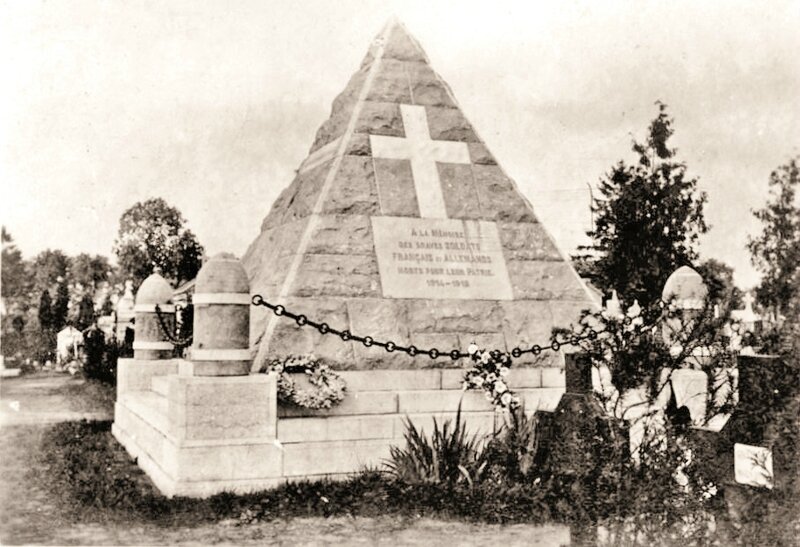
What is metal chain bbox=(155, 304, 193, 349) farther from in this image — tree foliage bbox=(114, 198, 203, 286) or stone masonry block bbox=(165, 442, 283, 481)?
tree foliage bbox=(114, 198, 203, 286)

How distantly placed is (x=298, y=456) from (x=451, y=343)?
2012 millimetres

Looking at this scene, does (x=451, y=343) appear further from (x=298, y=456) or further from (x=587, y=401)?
(x=587, y=401)

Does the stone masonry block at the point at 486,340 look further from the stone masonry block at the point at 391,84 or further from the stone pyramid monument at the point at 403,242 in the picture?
the stone masonry block at the point at 391,84

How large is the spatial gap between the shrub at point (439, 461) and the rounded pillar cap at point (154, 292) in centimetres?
488

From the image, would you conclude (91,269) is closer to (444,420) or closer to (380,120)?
(380,120)

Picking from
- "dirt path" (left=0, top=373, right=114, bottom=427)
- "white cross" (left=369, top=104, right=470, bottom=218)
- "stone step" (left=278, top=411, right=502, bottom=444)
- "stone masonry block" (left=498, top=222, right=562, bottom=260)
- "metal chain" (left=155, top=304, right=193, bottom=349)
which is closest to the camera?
"stone step" (left=278, top=411, right=502, bottom=444)

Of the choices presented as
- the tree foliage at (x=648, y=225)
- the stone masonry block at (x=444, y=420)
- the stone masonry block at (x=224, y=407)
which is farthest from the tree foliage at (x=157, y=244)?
the stone masonry block at (x=224, y=407)

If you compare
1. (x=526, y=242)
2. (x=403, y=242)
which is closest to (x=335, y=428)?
(x=403, y=242)

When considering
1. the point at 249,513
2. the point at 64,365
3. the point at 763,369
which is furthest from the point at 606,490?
the point at 64,365

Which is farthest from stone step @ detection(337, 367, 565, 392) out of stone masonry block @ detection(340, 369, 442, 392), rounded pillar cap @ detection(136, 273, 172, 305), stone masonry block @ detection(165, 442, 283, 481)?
rounded pillar cap @ detection(136, 273, 172, 305)

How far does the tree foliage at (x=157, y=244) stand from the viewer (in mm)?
25031

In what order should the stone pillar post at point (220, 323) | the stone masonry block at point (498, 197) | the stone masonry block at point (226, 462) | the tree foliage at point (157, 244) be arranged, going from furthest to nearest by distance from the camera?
the tree foliage at point (157, 244)
the stone masonry block at point (498, 197)
the stone pillar post at point (220, 323)
the stone masonry block at point (226, 462)

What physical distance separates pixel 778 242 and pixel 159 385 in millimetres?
9793

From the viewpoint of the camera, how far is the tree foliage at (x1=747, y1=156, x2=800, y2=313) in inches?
399
